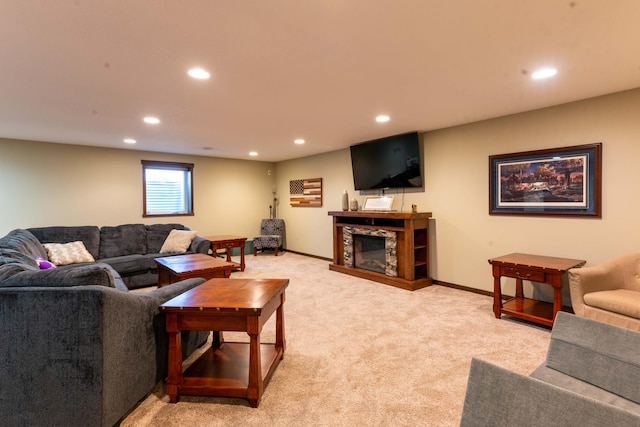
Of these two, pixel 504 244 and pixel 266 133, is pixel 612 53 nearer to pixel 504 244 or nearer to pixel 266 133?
pixel 504 244

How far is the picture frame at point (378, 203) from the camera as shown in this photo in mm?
5199

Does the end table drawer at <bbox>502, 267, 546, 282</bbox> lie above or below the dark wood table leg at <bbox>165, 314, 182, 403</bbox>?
above

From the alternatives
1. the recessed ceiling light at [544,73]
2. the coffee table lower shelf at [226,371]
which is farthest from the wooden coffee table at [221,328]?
the recessed ceiling light at [544,73]

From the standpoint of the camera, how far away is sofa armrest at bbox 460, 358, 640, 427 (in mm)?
800

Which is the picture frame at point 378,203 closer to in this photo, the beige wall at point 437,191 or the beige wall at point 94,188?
the beige wall at point 437,191

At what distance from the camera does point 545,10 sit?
1.76 metres

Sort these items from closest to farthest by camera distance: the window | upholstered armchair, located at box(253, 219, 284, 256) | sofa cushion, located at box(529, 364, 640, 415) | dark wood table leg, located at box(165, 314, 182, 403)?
sofa cushion, located at box(529, 364, 640, 415) < dark wood table leg, located at box(165, 314, 182, 403) < the window < upholstered armchair, located at box(253, 219, 284, 256)

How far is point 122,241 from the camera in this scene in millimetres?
5027

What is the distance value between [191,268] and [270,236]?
12.4 feet

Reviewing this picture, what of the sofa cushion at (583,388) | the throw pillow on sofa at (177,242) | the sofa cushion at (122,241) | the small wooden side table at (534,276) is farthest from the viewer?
the throw pillow on sofa at (177,242)

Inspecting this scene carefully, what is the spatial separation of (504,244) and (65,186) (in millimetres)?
6705

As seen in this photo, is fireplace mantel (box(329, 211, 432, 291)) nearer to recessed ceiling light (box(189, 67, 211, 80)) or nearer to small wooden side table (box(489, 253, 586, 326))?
small wooden side table (box(489, 253, 586, 326))

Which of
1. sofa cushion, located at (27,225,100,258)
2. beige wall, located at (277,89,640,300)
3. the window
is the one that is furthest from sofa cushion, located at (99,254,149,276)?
beige wall, located at (277,89,640,300)

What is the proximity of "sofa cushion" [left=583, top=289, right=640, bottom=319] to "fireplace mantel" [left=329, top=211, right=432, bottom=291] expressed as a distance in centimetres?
205
